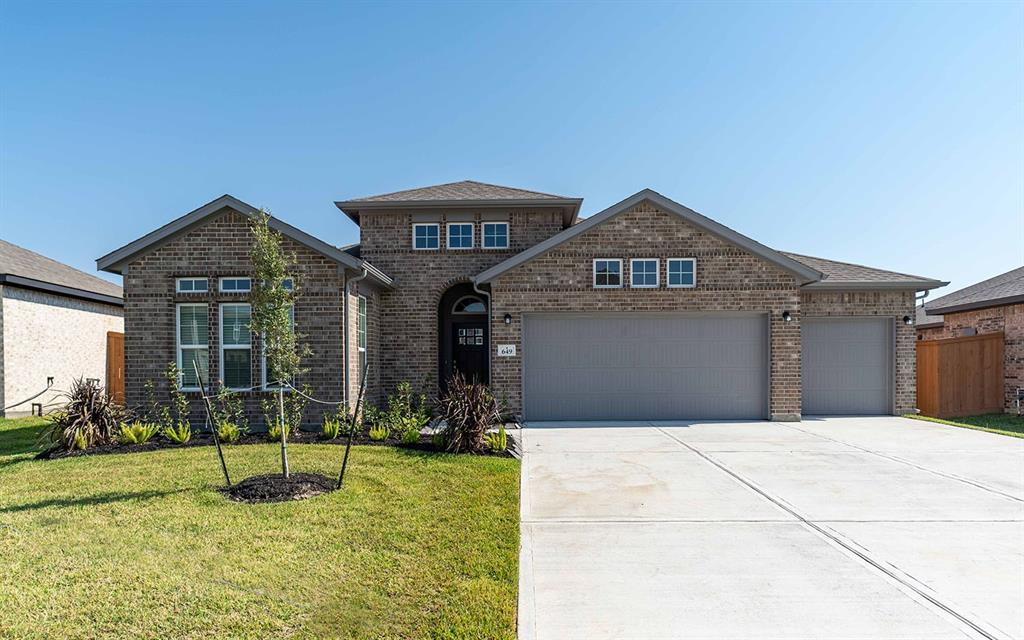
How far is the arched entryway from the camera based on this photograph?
48.5 feet

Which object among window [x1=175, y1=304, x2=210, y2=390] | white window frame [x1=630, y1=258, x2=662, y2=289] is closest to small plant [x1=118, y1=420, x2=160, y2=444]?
window [x1=175, y1=304, x2=210, y2=390]

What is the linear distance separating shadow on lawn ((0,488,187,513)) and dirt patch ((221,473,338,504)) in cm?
79

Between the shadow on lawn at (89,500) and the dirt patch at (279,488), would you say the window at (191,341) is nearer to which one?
the shadow on lawn at (89,500)

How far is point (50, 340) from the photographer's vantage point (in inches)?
594

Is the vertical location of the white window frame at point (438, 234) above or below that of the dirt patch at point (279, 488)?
above

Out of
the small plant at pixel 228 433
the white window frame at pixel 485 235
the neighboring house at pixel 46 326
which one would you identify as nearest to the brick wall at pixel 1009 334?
the white window frame at pixel 485 235

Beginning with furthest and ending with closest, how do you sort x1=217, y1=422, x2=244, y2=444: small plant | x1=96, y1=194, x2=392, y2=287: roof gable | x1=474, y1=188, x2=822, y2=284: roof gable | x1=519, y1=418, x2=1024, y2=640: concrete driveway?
x1=474, y1=188, x2=822, y2=284: roof gable, x1=96, y1=194, x2=392, y2=287: roof gable, x1=217, y1=422, x2=244, y2=444: small plant, x1=519, y1=418, x2=1024, y2=640: concrete driveway

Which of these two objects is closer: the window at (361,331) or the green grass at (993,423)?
the green grass at (993,423)

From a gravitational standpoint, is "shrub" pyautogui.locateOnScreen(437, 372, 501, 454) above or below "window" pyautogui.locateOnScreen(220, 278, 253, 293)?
below

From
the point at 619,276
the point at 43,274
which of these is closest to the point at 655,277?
the point at 619,276

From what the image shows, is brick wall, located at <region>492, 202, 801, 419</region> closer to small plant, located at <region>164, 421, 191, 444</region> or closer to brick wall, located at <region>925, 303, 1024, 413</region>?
small plant, located at <region>164, 421, 191, 444</region>

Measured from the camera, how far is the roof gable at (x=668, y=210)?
12.7m

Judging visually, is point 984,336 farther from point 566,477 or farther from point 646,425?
point 566,477

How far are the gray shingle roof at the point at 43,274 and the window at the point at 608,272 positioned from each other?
46.5 feet
